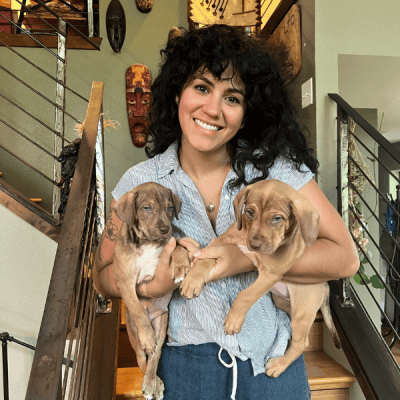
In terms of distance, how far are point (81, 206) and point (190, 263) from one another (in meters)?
0.66

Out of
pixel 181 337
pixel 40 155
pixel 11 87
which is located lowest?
pixel 181 337

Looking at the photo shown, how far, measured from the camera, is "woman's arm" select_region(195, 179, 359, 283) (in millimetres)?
585

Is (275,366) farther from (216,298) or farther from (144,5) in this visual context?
(144,5)

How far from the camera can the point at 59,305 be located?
84cm

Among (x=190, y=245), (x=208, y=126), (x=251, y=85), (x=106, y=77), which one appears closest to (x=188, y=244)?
(x=190, y=245)

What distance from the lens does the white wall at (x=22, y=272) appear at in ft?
7.00

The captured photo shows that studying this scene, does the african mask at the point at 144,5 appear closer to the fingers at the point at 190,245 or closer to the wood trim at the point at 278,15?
the wood trim at the point at 278,15

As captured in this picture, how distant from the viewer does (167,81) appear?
84cm

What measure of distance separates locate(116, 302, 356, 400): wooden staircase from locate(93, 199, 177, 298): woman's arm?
1.37 m

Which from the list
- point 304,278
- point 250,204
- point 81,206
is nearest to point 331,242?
point 304,278

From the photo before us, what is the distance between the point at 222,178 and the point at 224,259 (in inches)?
9.2

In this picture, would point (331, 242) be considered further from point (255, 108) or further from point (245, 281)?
point (255, 108)

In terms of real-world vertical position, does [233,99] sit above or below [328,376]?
above

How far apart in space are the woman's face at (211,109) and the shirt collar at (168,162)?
98 mm
